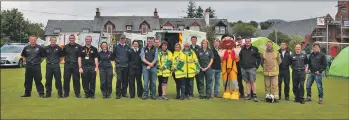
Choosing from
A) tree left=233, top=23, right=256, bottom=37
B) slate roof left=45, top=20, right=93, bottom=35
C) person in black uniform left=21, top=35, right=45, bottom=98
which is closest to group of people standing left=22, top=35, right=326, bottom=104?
person in black uniform left=21, top=35, right=45, bottom=98

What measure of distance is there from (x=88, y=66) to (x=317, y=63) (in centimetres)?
614

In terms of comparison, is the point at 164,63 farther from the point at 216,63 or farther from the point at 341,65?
the point at 341,65

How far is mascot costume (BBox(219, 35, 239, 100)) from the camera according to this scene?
11.8 m

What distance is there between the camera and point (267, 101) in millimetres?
11250

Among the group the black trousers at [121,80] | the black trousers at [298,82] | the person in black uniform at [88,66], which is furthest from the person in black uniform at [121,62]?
the black trousers at [298,82]

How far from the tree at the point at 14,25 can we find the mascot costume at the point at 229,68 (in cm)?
3238

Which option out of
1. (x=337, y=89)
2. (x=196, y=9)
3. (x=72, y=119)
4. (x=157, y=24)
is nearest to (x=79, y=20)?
(x=157, y=24)

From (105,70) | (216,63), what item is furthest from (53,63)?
(216,63)

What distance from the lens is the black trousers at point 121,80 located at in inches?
453

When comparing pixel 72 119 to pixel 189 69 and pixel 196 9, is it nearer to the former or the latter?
pixel 189 69

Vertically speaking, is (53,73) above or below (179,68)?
below

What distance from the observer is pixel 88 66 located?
11.4 metres

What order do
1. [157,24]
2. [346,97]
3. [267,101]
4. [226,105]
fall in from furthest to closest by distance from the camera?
[157,24]
[346,97]
[267,101]
[226,105]

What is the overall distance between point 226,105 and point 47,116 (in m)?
4.28
